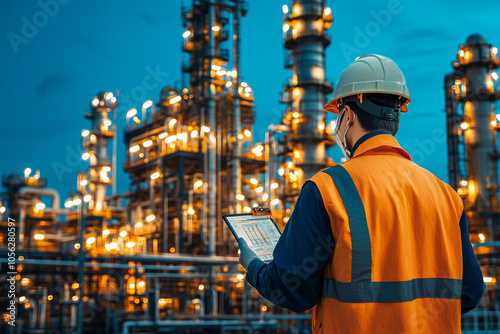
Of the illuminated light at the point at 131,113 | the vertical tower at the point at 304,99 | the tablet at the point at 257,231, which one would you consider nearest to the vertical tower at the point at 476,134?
the vertical tower at the point at 304,99

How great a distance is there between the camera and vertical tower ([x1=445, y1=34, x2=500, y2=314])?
26.3m

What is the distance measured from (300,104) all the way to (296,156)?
2.21m

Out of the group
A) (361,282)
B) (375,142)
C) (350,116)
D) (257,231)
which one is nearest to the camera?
(361,282)

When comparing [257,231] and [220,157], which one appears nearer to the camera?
[257,231]

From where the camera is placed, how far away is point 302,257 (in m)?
1.73

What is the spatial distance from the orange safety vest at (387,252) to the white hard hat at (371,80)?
213 millimetres

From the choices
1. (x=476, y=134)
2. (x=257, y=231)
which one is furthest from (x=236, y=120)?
(x=257, y=231)

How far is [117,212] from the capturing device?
102 ft

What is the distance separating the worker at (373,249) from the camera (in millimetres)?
1674

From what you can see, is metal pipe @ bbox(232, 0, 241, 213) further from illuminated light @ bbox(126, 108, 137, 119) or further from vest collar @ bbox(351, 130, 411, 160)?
vest collar @ bbox(351, 130, 411, 160)

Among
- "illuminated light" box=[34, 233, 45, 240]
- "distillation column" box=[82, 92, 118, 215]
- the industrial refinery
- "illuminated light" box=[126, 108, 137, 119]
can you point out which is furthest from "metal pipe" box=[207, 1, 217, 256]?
"illuminated light" box=[34, 233, 45, 240]

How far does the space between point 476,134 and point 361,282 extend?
2771cm

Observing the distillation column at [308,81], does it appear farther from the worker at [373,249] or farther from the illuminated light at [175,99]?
the worker at [373,249]

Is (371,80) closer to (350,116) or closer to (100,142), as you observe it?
(350,116)
